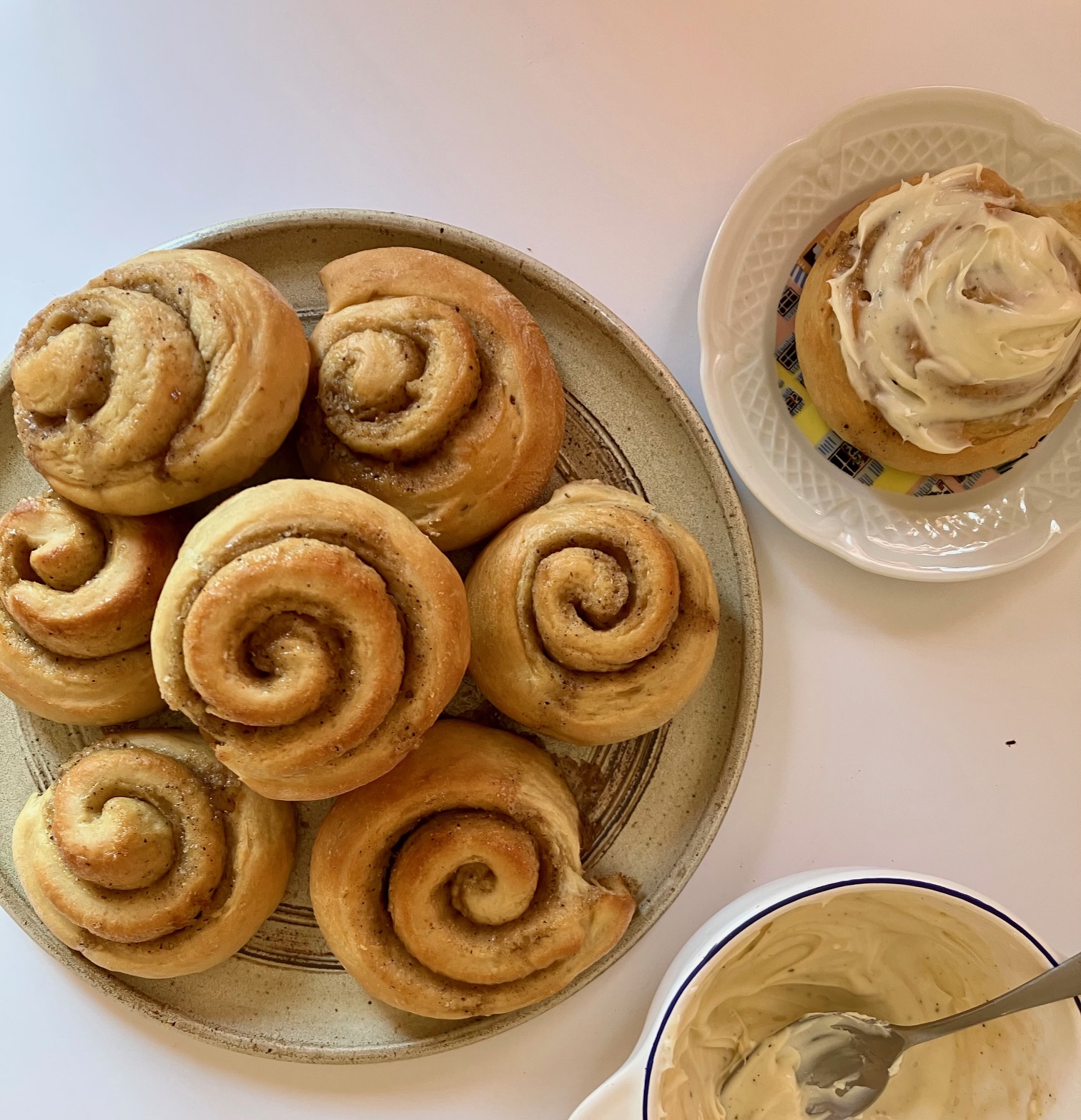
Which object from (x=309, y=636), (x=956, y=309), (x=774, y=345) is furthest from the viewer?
(x=774, y=345)

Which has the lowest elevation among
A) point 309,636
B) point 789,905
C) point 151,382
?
point 789,905

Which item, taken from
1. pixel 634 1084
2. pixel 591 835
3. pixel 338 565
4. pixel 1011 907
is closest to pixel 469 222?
pixel 338 565

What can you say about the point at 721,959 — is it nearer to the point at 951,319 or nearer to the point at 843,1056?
the point at 843,1056

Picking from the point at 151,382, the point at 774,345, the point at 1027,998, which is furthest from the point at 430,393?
the point at 1027,998

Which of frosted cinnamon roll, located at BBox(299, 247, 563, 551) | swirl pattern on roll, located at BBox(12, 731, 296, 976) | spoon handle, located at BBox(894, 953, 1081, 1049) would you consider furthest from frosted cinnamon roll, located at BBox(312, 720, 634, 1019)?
spoon handle, located at BBox(894, 953, 1081, 1049)

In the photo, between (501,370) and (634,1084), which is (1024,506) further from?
(634,1084)

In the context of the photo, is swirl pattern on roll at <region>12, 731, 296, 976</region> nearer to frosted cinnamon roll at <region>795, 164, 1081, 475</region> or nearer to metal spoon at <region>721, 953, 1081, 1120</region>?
metal spoon at <region>721, 953, 1081, 1120</region>

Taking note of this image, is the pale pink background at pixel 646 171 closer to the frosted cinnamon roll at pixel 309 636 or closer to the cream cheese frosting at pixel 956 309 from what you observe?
the cream cheese frosting at pixel 956 309
